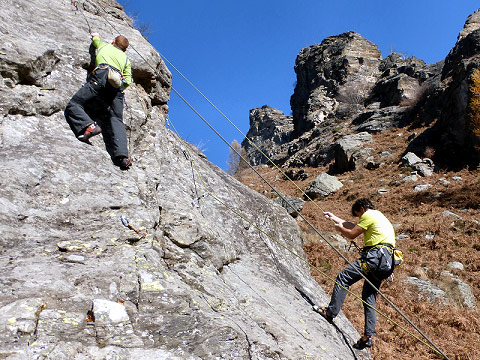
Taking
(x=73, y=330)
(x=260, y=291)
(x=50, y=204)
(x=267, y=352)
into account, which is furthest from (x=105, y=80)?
(x=267, y=352)

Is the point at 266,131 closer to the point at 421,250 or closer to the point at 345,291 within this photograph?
the point at 421,250

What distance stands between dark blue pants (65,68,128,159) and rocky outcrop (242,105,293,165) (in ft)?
249

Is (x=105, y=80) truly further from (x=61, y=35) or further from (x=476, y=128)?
(x=476, y=128)

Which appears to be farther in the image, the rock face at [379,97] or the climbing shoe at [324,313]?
the rock face at [379,97]

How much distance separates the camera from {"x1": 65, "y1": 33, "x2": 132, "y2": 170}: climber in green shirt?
18.1 feet

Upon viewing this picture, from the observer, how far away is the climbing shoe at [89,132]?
545 centimetres

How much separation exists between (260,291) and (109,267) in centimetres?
288

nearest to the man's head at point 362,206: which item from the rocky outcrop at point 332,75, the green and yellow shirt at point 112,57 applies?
the green and yellow shirt at point 112,57

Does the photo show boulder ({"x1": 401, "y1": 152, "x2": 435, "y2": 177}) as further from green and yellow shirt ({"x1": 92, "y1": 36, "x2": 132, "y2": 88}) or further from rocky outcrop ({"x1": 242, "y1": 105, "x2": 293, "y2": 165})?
rocky outcrop ({"x1": 242, "y1": 105, "x2": 293, "y2": 165})

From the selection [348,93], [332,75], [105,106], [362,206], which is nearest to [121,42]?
[105,106]

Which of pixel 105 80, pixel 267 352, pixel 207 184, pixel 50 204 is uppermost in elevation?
pixel 105 80

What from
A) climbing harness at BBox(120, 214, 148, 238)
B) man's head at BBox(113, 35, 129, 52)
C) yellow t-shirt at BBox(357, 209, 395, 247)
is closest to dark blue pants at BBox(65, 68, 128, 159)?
man's head at BBox(113, 35, 129, 52)

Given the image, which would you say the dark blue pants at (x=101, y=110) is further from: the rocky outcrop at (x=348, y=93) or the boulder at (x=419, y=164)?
the rocky outcrop at (x=348, y=93)

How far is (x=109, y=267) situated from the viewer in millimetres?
3723
